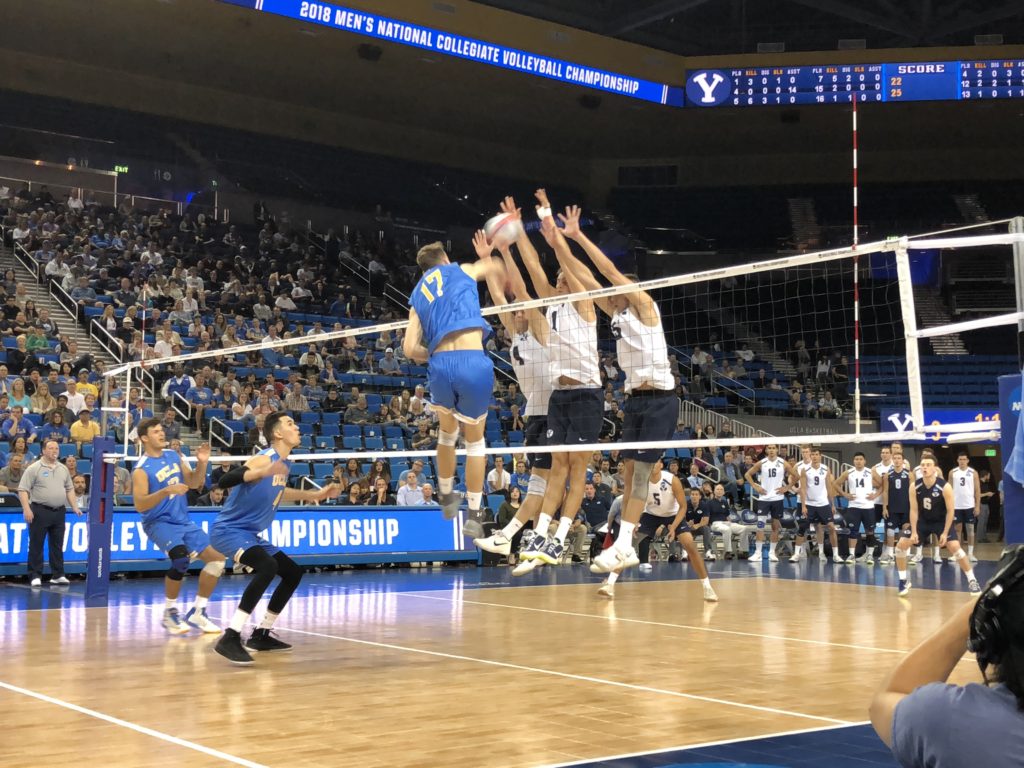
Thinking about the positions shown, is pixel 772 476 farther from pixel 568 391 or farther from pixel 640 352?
pixel 640 352

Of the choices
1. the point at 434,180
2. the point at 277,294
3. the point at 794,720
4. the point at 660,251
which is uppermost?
the point at 434,180

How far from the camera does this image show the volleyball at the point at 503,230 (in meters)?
7.25

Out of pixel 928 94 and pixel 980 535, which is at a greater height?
pixel 928 94

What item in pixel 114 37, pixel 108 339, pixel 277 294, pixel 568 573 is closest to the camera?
pixel 568 573

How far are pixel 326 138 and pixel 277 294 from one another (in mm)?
8615

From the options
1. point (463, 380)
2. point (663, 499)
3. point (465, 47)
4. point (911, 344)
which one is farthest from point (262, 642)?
point (465, 47)

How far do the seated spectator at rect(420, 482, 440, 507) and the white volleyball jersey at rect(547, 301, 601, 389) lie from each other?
33.7ft

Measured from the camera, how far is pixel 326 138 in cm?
3155

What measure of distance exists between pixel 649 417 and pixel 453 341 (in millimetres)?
1853

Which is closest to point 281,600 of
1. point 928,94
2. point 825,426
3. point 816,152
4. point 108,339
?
point 108,339

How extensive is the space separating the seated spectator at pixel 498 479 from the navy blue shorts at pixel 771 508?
493cm

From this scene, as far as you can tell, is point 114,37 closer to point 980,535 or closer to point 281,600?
point 281,600

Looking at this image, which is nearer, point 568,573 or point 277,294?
point 568,573

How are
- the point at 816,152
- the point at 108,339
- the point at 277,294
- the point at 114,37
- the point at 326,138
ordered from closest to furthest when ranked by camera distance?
the point at 108,339
the point at 277,294
the point at 114,37
the point at 326,138
the point at 816,152
